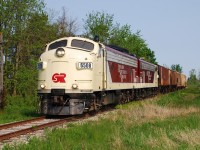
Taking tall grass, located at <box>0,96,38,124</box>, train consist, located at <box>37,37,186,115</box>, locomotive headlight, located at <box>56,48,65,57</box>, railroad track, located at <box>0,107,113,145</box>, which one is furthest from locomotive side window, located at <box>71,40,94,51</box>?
tall grass, located at <box>0,96,38,124</box>

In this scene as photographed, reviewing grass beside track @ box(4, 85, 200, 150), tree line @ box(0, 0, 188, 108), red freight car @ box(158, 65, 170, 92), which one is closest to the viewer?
grass beside track @ box(4, 85, 200, 150)

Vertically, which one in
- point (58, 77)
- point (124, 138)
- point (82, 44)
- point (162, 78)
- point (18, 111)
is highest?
point (82, 44)

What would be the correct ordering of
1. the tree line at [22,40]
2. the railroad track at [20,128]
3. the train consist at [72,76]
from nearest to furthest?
the railroad track at [20,128], the train consist at [72,76], the tree line at [22,40]

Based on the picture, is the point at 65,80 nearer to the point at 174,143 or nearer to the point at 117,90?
the point at 117,90

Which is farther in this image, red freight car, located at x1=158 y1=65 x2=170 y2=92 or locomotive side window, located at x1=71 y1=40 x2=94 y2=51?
red freight car, located at x1=158 y1=65 x2=170 y2=92

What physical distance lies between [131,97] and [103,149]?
18.7m

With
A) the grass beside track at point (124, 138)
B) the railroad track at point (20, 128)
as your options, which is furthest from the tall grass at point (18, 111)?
the grass beside track at point (124, 138)

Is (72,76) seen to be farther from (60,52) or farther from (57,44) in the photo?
(57,44)

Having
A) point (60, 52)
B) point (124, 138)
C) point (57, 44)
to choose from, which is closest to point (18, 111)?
point (57, 44)

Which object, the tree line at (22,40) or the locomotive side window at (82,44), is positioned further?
the tree line at (22,40)

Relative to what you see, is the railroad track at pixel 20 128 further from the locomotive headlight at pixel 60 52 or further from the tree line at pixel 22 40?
the tree line at pixel 22 40

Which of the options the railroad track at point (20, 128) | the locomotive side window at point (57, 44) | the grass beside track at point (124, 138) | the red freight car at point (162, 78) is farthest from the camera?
the red freight car at point (162, 78)

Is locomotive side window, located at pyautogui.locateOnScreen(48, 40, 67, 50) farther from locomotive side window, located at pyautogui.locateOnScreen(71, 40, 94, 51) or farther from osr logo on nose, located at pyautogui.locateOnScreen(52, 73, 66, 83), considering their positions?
osr logo on nose, located at pyautogui.locateOnScreen(52, 73, 66, 83)

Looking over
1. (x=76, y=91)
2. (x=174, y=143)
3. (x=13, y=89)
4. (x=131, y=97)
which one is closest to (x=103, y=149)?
(x=174, y=143)
